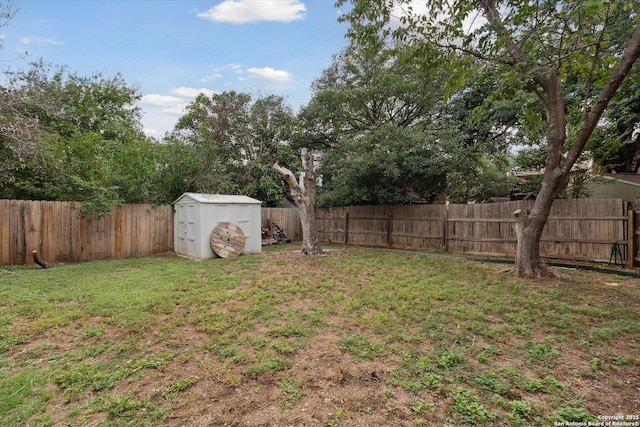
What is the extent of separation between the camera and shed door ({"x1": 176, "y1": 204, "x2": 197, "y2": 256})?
8305mm

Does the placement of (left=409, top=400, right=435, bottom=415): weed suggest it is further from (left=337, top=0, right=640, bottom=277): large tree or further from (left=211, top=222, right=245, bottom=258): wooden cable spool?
(left=211, top=222, right=245, bottom=258): wooden cable spool

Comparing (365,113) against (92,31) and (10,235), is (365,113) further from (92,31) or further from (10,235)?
(10,235)

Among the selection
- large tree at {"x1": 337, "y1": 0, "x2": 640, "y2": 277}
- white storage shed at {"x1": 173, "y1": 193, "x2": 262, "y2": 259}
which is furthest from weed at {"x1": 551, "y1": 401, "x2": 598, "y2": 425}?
white storage shed at {"x1": 173, "y1": 193, "x2": 262, "y2": 259}

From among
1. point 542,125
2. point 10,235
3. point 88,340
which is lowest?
point 88,340

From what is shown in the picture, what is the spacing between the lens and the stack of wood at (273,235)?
11.7m

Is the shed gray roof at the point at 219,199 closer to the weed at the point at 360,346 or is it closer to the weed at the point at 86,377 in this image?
the weed at the point at 86,377

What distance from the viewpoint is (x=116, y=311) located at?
377 cm

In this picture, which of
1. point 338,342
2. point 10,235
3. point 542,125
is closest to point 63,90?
point 10,235

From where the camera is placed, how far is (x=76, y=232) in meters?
7.73

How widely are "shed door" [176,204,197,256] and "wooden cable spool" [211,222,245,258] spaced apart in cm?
60

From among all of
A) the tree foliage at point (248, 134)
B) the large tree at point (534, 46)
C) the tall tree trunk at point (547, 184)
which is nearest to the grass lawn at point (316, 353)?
the tall tree trunk at point (547, 184)

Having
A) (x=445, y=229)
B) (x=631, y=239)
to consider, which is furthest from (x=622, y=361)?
(x=445, y=229)

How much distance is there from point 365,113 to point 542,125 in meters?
7.77

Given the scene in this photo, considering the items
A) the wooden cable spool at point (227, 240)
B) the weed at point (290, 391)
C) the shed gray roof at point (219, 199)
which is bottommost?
the weed at point (290, 391)
